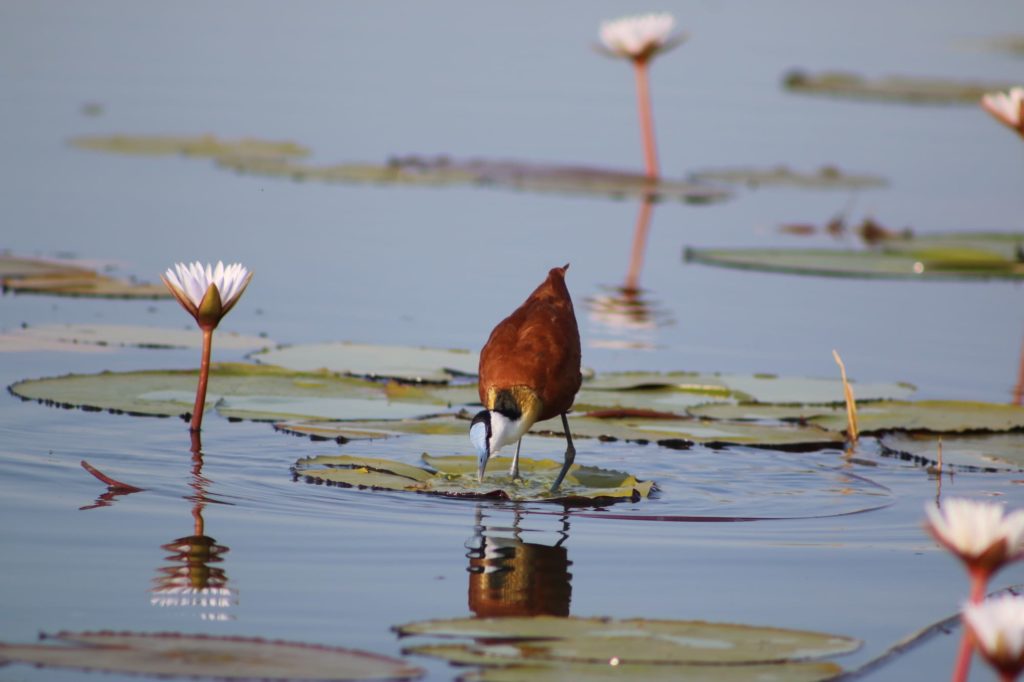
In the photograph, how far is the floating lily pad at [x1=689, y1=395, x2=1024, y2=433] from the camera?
21.8 feet

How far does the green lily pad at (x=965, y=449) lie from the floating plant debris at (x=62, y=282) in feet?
13.0

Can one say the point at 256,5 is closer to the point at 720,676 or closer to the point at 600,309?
the point at 600,309

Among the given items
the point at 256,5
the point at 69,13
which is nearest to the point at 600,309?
the point at 69,13

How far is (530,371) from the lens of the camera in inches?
222

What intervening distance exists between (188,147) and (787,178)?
5.25 meters

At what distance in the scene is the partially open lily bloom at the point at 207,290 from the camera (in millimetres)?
5770

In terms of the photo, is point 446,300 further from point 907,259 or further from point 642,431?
point 907,259

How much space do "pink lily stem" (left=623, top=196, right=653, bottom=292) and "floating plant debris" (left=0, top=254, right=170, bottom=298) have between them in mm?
3259

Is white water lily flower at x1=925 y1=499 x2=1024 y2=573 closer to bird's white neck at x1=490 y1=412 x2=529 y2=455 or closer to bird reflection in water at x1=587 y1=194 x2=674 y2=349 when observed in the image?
bird's white neck at x1=490 y1=412 x2=529 y2=455

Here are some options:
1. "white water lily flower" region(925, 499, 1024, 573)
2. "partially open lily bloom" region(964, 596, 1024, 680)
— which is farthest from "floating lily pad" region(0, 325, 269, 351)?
"partially open lily bloom" region(964, 596, 1024, 680)

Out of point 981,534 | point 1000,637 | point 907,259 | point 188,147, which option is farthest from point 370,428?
point 188,147

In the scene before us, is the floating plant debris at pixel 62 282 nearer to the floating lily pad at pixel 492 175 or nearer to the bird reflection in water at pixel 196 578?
the bird reflection in water at pixel 196 578

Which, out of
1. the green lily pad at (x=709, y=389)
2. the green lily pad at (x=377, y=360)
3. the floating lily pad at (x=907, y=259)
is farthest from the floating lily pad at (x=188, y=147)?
the green lily pad at (x=709, y=389)

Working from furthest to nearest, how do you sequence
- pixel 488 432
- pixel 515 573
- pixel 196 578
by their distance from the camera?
pixel 488 432
pixel 515 573
pixel 196 578
